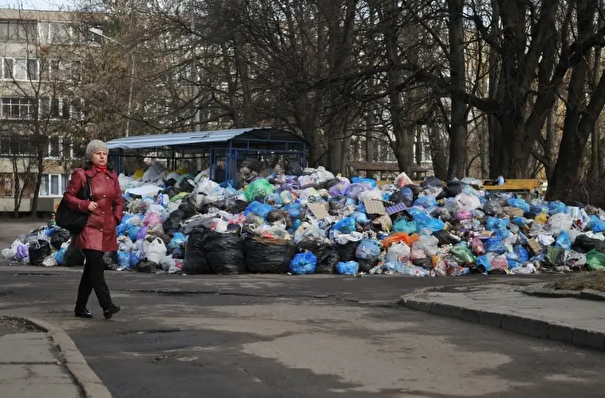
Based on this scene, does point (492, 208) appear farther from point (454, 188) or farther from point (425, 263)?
point (425, 263)

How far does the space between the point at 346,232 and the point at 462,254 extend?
2.26 m

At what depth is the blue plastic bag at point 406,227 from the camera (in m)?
18.1

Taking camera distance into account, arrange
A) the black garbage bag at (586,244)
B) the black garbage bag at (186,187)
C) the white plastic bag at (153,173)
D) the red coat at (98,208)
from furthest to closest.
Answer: the white plastic bag at (153,173) < the black garbage bag at (186,187) < the black garbage bag at (586,244) < the red coat at (98,208)

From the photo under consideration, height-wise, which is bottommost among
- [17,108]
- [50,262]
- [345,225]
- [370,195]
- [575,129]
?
[50,262]

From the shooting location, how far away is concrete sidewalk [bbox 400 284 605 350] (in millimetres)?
8266

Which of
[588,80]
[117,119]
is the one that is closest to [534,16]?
[588,80]

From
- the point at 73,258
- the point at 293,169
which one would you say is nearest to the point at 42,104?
the point at 293,169

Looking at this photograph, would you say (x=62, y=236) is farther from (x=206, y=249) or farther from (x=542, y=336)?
(x=542, y=336)

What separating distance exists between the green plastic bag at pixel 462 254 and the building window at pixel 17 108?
137 ft

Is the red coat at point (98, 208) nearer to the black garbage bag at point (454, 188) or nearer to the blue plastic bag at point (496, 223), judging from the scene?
the blue plastic bag at point (496, 223)

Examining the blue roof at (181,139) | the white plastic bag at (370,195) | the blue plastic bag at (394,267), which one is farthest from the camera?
the blue roof at (181,139)

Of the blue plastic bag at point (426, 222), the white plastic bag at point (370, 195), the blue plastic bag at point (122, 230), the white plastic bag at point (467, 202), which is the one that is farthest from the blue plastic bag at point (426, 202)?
the blue plastic bag at point (122, 230)

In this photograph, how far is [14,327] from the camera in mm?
8594

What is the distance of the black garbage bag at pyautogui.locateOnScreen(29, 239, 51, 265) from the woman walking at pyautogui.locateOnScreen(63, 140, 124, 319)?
1137 centimetres
